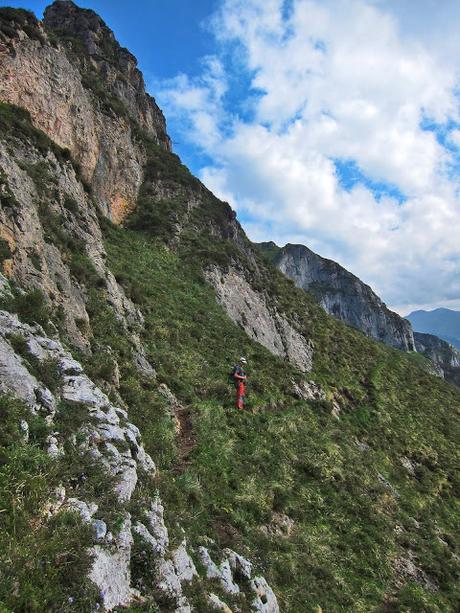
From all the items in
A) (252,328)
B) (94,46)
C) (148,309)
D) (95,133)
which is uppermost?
(94,46)

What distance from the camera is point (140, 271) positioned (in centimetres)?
3036

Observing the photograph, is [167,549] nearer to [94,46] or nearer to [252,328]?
[252,328]

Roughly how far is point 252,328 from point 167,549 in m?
27.8

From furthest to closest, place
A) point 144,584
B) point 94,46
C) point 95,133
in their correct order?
point 94,46
point 95,133
point 144,584

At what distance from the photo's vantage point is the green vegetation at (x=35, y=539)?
5164 mm

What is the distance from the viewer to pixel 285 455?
18.3m

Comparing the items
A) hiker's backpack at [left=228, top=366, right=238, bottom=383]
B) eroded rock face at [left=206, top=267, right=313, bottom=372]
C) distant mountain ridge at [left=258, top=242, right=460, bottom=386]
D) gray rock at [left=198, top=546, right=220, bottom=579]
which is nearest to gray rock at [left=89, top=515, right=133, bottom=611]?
gray rock at [left=198, top=546, right=220, bottom=579]

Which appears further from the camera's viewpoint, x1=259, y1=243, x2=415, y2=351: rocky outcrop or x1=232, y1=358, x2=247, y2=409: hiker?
x1=259, y1=243, x2=415, y2=351: rocky outcrop

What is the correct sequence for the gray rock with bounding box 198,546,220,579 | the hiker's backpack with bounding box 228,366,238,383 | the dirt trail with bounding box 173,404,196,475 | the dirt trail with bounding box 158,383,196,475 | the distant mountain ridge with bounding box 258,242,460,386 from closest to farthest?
the gray rock with bounding box 198,546,220,579 < the dirt trail with bounding box 173,404,196,475 < the dirt trail with bounding box 158,383,196,475 < the hiker's backpack with bounding box 228,366,238,383 < the distant mountain ridge with bounding box 258,242,460,386

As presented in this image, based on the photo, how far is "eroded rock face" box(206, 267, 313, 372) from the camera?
35.4 meters

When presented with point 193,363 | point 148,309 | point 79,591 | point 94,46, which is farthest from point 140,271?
point 94,46

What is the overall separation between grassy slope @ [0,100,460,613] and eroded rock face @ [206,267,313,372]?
1.75 m

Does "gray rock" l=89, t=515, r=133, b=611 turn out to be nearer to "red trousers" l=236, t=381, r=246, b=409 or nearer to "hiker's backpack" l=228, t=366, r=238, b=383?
"red trousers" l=236, t=381, r=246, b=409

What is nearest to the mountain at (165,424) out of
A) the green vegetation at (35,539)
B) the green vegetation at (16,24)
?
the green vegetation at (35,539)
